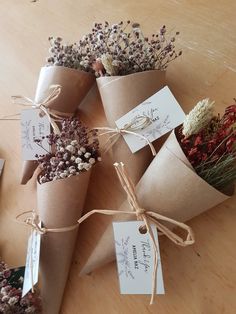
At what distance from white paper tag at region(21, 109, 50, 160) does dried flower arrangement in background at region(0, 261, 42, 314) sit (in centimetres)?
28

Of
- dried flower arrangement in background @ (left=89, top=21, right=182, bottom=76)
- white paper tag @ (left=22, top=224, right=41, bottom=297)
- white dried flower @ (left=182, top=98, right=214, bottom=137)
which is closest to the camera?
white dried flower @ (left=182, top=98, right=214, bottom=137)

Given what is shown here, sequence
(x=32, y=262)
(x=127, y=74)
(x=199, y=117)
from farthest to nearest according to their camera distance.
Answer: (x=127, y=74), (x=32, y=262), (x=199, y=117)

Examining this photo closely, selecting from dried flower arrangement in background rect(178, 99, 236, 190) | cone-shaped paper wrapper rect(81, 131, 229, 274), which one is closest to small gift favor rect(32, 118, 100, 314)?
cone-shaped paper wrapper rect(81, 131, 229, 274)

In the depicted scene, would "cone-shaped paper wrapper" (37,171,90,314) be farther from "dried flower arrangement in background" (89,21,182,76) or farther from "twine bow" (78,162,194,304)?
"dried flower arrangement in background" (89,21,182,76)

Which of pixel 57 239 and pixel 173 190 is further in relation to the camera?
pixel 57 239

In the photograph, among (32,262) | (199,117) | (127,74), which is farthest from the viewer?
(127,74)

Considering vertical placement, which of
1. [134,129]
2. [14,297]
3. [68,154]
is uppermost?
[134,129]

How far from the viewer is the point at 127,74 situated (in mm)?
932

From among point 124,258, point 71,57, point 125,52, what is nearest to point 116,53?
point 125,52

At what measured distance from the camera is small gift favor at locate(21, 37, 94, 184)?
97cm

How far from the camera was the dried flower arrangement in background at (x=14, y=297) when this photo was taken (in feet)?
2.54

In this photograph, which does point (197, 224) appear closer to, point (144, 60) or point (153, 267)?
point (153, 267)

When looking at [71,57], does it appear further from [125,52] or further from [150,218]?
[150,218]

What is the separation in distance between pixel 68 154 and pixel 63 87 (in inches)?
8.2
